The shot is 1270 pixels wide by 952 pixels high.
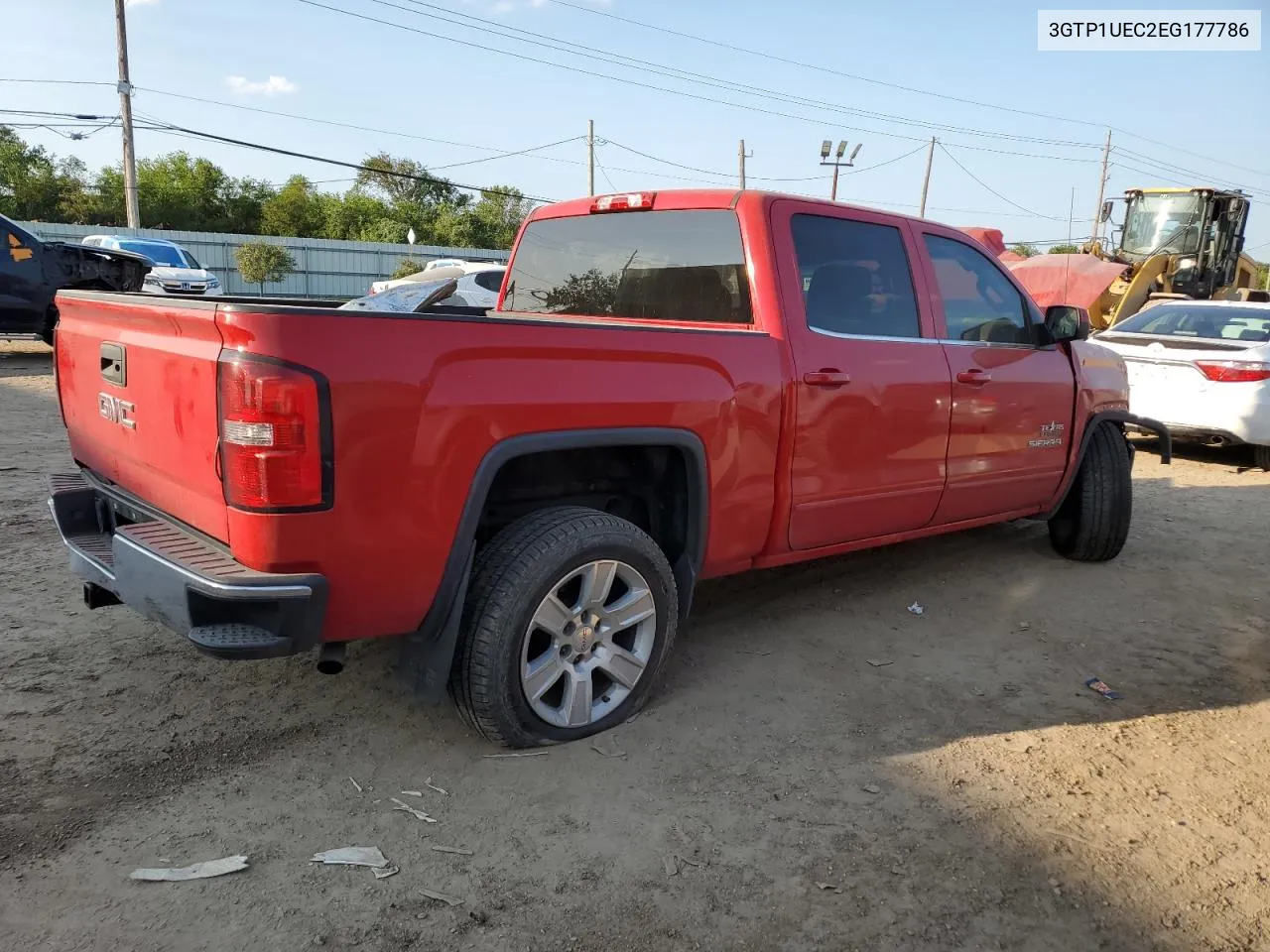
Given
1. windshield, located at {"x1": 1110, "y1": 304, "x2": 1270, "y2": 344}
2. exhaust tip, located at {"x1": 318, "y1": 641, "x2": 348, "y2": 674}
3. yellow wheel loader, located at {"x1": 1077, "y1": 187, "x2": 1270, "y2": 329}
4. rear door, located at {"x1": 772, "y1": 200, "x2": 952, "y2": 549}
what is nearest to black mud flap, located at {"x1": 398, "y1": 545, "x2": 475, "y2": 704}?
exhaust tip, located at {"x1": 318, "y1": 641, "x2": 348, "y2": 674}

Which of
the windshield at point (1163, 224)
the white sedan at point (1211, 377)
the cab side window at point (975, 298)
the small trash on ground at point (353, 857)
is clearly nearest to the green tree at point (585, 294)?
the cab side window at point (975, 298)

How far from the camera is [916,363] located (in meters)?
3.97

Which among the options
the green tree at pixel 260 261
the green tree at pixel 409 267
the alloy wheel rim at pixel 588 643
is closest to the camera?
the alloy wheel rim at pixel 588 643

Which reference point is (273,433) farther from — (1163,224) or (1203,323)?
(1163,224)

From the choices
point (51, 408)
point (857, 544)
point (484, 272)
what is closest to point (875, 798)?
point (857, 544)

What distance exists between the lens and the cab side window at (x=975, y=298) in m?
4.28

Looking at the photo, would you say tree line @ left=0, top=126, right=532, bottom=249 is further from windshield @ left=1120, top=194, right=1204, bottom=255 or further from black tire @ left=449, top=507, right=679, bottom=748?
black tire @ left=449, top=507, right=679, bottom=748

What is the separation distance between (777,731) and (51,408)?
28.4ft

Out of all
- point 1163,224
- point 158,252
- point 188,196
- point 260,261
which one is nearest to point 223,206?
point 188,196

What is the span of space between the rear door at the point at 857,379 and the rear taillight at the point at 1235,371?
5.45m

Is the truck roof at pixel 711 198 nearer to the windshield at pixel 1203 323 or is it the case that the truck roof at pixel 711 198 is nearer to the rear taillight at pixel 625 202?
the rear taillight at pixel 625 202

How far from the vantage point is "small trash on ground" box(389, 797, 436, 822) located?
262cm

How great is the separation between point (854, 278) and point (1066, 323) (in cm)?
150

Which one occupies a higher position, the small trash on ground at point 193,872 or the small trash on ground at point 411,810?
the small trash on ground at point 193,872
